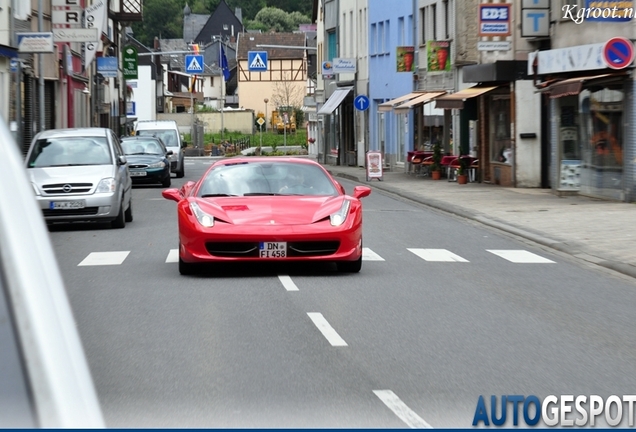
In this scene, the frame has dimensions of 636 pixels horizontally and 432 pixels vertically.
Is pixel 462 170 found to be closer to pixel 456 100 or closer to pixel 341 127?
pixel 456 100

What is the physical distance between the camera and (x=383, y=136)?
54062 millimetres

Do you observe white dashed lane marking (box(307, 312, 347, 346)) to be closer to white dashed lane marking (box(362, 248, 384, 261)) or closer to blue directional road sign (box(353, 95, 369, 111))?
white dashed lane marking (box(362, 248, 384, 261))

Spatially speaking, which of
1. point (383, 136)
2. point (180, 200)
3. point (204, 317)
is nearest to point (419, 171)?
point (383, 136)

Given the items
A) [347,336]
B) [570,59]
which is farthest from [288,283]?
[570,59]

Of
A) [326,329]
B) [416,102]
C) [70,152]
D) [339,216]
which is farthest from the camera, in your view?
[416,102]

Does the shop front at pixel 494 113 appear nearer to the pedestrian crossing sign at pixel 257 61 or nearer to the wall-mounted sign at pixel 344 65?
the wall-mounted sign at pixel 344 65

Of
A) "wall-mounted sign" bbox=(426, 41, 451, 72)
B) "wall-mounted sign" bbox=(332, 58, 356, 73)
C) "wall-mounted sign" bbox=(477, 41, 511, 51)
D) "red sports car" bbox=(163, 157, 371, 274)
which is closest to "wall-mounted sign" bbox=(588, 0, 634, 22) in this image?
"wall-mounted sign" bbox=(477, 41, 511, 51)

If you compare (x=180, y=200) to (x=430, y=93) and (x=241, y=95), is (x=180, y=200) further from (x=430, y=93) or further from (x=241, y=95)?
(x=241, y=95)

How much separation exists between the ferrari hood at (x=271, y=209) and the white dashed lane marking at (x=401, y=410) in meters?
6.02

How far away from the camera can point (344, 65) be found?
54.4 meters

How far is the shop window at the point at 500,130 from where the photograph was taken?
112 ft

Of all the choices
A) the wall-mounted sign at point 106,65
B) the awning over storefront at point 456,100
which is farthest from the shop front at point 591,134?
the wall-mounted sign at point 106,65

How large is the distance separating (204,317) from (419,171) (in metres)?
34.1

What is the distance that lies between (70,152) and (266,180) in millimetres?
8260
